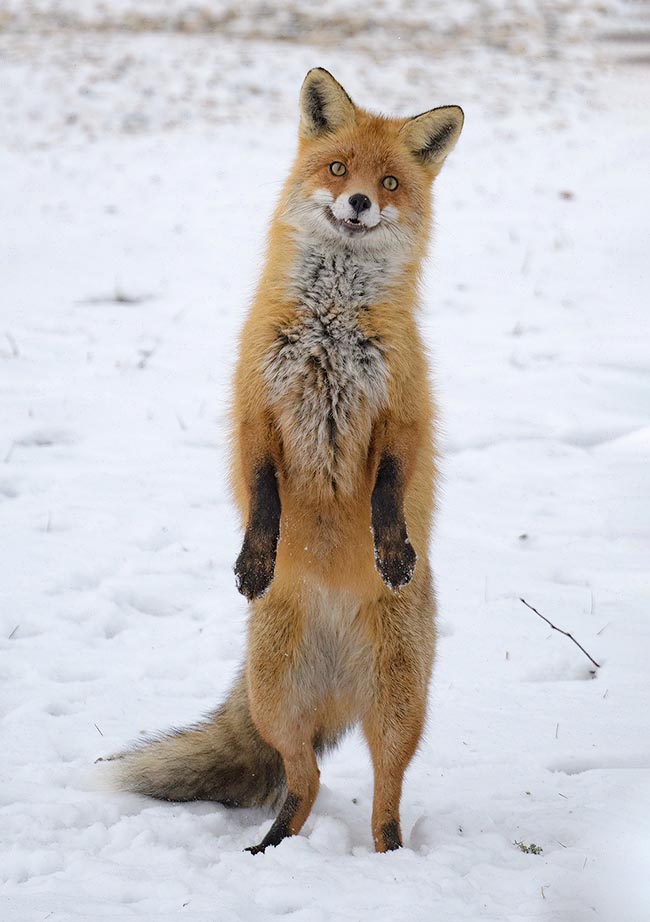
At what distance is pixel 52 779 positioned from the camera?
13.1ft

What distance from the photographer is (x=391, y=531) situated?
148 inches

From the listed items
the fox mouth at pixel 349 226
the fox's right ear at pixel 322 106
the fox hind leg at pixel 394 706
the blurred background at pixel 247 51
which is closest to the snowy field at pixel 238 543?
the fox hind leg at pixel 394 706

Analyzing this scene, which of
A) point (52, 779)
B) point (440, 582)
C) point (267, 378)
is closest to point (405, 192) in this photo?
point (267, 378)

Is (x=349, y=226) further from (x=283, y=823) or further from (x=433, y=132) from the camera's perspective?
(x=283, y=823)

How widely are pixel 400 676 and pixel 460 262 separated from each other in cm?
918

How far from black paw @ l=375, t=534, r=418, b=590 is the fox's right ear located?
198cm

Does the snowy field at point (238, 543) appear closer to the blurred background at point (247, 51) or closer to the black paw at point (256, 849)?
the black paw at point (256, 849)

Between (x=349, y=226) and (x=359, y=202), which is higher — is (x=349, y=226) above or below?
below

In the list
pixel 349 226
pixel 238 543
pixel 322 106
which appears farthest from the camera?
pixel 238 543

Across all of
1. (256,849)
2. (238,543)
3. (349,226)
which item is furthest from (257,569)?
(238,543)

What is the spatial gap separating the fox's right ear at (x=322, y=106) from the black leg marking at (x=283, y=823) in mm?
2976

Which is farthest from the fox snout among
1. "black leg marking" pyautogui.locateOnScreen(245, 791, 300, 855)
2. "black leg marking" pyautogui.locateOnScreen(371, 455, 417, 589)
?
"black leg marking" pyautogui.locateOnScreen(245, 791, 300, 855)

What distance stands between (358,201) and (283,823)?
102 inches

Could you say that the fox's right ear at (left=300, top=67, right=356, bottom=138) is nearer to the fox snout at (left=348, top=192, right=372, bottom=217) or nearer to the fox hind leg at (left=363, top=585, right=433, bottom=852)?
the fox snout at (left=348, top=192, right=372, bottom=217)
